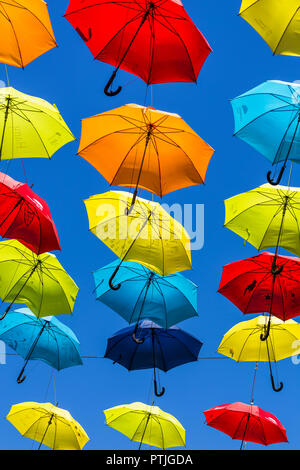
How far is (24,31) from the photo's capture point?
26.0 feet

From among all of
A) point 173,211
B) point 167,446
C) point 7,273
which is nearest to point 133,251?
point 173,211

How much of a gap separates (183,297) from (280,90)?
4.50 m

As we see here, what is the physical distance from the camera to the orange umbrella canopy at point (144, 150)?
30.0 feet

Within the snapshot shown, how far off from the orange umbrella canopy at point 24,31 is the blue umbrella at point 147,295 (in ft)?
15.1

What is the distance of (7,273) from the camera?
35.9 ft

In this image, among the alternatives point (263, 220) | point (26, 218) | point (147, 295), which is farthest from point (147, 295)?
point (26, 218)

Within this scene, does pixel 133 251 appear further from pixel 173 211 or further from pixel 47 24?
pixel 47 24

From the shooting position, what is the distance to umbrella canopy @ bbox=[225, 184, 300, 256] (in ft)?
33.3

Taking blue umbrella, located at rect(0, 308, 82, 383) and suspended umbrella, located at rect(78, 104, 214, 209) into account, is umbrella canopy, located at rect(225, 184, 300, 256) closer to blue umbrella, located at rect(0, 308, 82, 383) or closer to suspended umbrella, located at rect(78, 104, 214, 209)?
suspended umbrella, located at rect(78, 104, 214, 209)

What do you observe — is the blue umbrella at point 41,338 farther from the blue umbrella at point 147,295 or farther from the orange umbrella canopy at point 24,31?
the orange umbrella canopy at point 24,31

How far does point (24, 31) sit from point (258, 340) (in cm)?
783

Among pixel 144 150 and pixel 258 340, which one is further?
pixel 258 340

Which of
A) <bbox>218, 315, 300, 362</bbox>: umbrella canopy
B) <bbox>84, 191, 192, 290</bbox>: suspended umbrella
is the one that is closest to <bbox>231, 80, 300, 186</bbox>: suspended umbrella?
<bbox>84, 191, 192, 290</bbox>: suspended umbrella

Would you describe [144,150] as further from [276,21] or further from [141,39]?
[276,21]
